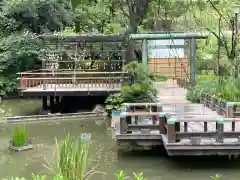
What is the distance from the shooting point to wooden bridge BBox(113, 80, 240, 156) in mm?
7168

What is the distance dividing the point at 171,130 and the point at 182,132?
0.20 meters

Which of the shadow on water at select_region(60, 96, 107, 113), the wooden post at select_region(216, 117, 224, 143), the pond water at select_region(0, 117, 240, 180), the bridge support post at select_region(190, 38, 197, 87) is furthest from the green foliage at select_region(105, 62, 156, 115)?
the wooden post at select_region(216, 117, 224, 143)

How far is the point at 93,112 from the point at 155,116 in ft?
17.6

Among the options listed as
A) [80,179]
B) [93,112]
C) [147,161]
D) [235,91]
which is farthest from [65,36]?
[80,179]

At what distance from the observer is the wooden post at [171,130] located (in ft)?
23.5

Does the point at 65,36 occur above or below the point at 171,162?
above

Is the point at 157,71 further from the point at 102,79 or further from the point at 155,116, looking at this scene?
the point at 155,116

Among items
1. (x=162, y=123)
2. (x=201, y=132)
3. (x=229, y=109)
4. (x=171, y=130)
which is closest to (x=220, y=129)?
(x=201, y=132)

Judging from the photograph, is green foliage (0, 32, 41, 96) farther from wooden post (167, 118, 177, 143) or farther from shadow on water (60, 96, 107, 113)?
wooden post (167, 118, 177, 143)

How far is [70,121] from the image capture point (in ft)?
41.6

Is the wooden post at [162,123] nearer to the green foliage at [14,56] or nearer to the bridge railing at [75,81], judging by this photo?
the bridge railing at [75,81]

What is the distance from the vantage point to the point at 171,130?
7.20 metres

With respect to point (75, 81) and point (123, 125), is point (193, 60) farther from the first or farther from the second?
point (123, 125)

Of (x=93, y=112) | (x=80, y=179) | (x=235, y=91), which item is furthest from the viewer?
(x=93, y=112)
